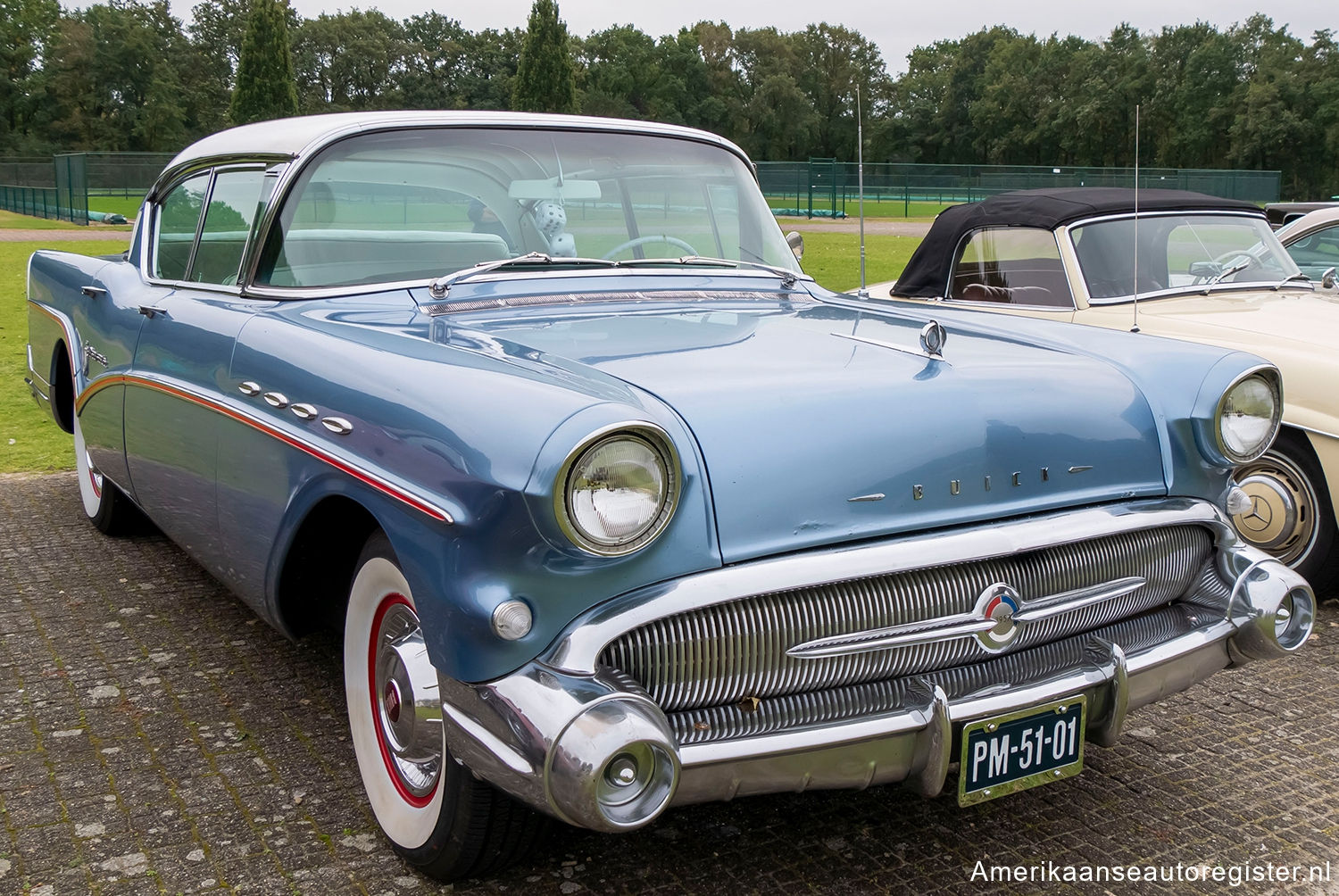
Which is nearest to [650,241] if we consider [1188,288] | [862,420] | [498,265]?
[498,265]

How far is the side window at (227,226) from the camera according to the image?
339 cm

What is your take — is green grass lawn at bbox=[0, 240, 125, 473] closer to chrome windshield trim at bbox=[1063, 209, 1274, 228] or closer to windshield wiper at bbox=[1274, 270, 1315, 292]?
chrome windshield trim at bbox=[1063, 209, 1274, 228]

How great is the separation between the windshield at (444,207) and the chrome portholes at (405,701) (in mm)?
1048

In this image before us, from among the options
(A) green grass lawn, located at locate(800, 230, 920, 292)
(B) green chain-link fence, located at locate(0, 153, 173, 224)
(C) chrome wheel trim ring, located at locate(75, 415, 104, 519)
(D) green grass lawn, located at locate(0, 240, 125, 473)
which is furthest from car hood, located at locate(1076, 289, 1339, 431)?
(B) green chain-link fence, located at locate(0, 153, 173, 224)

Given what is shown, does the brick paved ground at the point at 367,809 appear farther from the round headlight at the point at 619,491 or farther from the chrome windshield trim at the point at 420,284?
the chrome windshield trim at the point at 420,284

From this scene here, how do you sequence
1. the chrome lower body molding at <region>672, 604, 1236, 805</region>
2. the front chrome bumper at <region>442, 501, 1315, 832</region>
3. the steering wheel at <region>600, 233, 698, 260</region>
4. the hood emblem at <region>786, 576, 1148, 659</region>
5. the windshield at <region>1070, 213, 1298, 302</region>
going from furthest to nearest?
the windshield at <region>1070, 213, 1298, 302</region> → the steering wheel at <region>600, 233, 698, 260</region> → the hood emblem at <region>786, 576, 1148, 659</region> → the chrome lower body molding at <region>672, 604, 1236, 805</region> → the front chrome bumper at <region>442, 501, 1315, 832</region>

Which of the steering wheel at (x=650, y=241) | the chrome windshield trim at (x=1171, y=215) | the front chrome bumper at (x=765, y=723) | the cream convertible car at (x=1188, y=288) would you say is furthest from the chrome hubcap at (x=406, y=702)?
the chrome windshield trim at (x=1171, y=215)

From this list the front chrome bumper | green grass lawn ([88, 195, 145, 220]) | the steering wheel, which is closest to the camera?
the front chrome bumper

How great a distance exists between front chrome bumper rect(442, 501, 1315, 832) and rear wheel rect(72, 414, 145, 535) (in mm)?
3198

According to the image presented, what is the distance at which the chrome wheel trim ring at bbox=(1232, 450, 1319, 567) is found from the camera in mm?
4289

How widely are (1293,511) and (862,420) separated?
9.37ft

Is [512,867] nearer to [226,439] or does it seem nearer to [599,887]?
[599,887]

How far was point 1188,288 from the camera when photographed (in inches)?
209

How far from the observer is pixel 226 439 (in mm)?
2938
